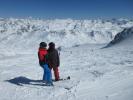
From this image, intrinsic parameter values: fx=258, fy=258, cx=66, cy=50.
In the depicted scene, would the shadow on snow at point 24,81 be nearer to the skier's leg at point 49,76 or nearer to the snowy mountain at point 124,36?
the skier's leg at point 49,76

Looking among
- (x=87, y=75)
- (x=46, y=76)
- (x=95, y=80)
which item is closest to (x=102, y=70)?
(x=87, y=75)

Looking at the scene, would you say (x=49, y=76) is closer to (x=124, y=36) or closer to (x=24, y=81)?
(x=24, y=81)

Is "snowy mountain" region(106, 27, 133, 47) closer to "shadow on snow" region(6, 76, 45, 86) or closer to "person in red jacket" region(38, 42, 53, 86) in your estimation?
"shadow on snow" region(6, 76, 45, 86)

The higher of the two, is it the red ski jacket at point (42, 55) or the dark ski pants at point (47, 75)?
the red ski jacket at point (42, 55)

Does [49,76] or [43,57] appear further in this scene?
[49,76]

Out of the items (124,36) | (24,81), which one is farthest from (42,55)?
(124,36)

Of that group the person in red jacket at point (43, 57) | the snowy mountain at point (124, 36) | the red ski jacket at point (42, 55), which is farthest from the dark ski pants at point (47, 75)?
the snowy mountain at point (124, 36)

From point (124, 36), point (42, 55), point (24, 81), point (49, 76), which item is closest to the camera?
point (42, 55)

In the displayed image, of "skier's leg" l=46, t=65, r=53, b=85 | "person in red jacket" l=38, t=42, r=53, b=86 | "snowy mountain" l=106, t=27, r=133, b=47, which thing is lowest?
"skier's leg" l=46, t=65, r=53, b=85

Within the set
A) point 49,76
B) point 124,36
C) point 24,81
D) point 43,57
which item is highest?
point 124,36

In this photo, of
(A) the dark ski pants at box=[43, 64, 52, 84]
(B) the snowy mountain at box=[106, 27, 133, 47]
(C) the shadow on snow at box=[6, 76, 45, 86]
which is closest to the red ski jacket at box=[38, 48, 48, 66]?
(A) the dark ski pants at box=[43, 64, 52, 84]

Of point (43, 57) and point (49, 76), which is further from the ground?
point (43, 57)

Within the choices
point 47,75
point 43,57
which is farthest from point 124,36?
point 43,57

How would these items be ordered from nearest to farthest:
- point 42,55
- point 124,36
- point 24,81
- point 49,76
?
point 42,55 → point 49,76 → point 24,81 → point 124,36
